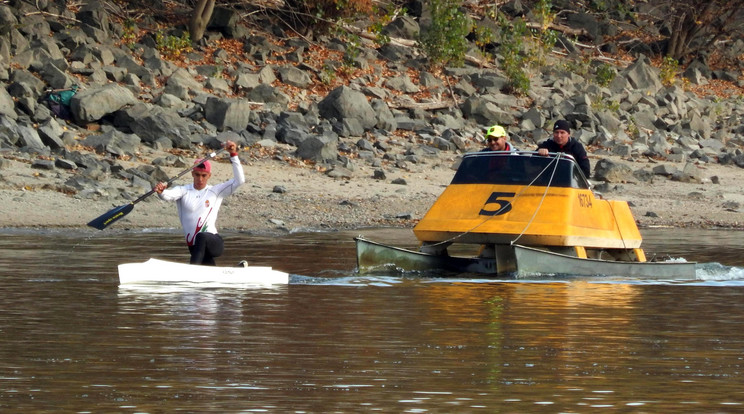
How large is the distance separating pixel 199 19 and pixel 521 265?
20239 millimetres

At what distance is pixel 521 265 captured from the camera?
14375 mm

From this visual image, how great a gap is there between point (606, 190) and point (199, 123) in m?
7.63

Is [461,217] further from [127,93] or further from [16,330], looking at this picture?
[127,93]

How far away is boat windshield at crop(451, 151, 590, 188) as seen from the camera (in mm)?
15234

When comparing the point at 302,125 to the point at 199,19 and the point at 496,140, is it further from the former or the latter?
the point at 496,140

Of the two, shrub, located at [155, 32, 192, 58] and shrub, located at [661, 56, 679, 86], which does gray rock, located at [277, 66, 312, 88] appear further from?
shrub, located at [661, 56, 679, 86]

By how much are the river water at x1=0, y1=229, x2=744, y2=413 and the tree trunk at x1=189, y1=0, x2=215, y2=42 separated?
1759cm

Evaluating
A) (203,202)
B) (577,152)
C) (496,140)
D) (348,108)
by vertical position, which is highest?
(348,108)

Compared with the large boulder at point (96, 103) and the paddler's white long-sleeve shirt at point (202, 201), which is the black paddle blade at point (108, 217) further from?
the large boulder at point (96, 103)

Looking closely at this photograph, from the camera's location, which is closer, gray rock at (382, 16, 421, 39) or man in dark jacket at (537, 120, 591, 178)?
man in dark jacket at (537, 120, 591, 178)

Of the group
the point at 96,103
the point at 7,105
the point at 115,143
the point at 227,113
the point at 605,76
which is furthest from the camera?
the point at 605,76

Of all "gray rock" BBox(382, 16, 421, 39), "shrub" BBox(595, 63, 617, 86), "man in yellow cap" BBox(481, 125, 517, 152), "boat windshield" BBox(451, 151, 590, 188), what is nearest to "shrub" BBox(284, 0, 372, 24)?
"gray rock" BBox(382, 16, 421, 39)

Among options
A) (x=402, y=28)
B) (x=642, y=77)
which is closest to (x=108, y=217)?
(x=402, y=28)

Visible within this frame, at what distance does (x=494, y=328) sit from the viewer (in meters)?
10.9
